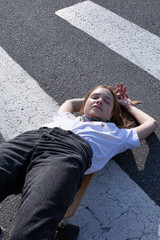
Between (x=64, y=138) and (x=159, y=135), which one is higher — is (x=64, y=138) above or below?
above

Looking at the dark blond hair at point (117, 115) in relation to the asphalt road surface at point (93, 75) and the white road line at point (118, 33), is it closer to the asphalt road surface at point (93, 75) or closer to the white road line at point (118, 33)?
the asphalt road surface at point (93, 75)

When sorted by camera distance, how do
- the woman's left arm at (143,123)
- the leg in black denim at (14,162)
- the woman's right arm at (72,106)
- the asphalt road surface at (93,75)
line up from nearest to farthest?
the leg in black denim at (14,162) → the asphalt road surface at (93,75) → the woman's left arm at (143,123) → the woman's right arm at (72,106)

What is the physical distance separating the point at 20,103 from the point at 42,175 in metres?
1.66

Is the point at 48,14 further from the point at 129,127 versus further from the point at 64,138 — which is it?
the point at 64,138

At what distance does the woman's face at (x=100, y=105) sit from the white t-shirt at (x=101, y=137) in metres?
0.10

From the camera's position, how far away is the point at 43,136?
9.41 ft

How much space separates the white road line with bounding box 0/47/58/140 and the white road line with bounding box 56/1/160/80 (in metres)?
1.22

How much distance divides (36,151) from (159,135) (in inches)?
55.2

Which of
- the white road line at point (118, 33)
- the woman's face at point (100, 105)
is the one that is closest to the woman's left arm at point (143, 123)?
the woman's face at point (100, 105)

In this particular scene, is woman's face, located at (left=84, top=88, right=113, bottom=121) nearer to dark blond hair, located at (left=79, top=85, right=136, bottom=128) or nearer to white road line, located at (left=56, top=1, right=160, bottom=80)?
dark blond hair, located at (left=79, top=85, right=136, bottom=128)

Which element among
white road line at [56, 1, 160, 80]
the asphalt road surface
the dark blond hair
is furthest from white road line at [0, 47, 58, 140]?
white road line at [56, 1, 160, 80]

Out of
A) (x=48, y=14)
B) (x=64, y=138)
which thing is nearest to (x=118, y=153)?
(x=64, y=138)

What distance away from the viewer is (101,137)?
10.1 ft

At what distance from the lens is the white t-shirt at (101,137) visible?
300 centimetres
